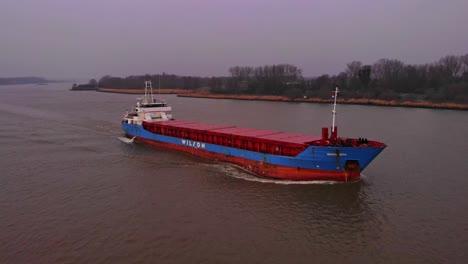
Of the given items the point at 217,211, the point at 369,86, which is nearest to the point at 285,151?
the point at 217,211

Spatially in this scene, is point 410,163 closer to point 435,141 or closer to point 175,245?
point 435,141

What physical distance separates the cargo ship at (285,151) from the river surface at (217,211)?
0.58 metres

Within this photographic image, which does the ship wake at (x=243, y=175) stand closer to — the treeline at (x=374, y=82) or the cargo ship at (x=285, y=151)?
the cargo ship at (x=285, y=151)

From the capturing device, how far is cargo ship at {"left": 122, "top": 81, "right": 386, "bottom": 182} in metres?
14.4

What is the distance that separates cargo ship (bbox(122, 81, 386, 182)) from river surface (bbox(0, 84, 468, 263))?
1.90ft

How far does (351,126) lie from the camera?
31625 millimetres

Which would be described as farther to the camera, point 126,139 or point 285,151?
point 126,139

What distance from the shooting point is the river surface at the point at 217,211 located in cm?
970

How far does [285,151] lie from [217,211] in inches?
190

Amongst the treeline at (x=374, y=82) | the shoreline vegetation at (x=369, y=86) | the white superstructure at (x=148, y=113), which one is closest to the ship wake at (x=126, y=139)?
the white superstructure at (x=148, y=113)

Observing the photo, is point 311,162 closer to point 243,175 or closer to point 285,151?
point 285,151

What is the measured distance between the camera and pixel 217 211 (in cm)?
1245

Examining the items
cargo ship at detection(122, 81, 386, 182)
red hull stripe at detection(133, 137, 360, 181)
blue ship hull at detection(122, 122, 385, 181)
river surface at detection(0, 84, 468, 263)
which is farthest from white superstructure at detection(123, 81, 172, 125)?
blue ship hull at detection(122, 122, 385, 181)

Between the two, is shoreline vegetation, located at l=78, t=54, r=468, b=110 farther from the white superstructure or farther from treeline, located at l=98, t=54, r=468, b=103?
the white superstructure
